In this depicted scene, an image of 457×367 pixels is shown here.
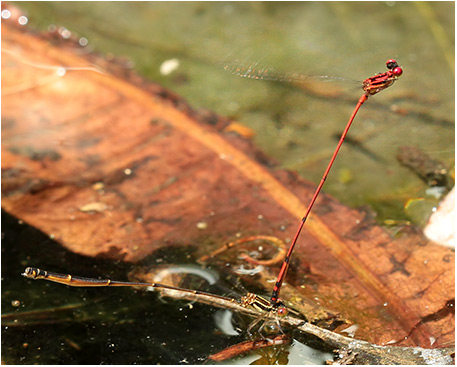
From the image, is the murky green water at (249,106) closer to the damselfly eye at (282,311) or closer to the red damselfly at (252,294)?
the red damselfly at (252,294)

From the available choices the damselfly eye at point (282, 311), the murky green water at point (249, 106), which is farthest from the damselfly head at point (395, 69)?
the damselfly eye at point (282, 311)

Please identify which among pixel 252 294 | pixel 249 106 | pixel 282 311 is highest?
pixel 249 106

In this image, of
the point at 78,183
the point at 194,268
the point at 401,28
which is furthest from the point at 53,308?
the point at 401,28

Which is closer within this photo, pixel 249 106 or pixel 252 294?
pixel 252 294

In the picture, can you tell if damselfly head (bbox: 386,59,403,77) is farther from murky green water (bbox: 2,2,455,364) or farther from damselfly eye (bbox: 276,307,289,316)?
damselfly eye (bbox: 276,307,289,316)

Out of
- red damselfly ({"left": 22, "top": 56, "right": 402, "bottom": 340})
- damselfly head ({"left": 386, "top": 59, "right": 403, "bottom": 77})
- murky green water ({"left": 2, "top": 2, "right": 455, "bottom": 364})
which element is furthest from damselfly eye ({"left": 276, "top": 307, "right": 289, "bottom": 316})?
damselfly head ({"left": 386, "top": 59, "right": 403, "bottom": 77})

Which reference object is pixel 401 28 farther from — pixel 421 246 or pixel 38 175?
pixel 38 175

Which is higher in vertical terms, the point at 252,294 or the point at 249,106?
the point at 249,106

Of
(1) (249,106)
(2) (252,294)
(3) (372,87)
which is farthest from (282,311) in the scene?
(1) (249,106)

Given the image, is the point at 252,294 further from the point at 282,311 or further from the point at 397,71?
the point at 397,71
